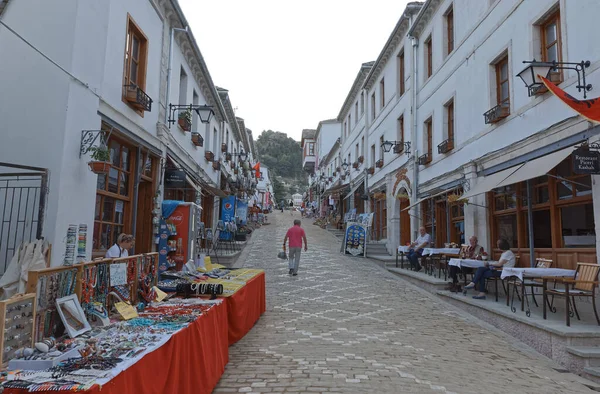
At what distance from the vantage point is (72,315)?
326cm

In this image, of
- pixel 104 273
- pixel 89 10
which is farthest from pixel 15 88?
pixel 104 273

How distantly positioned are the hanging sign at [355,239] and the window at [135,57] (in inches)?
416

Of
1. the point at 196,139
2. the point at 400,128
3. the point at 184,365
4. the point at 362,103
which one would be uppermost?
the point at 362,103

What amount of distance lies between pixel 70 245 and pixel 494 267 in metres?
7.23

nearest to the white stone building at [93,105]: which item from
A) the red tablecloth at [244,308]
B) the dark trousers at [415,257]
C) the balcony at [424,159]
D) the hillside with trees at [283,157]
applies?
the red tablecloth at [244,308]

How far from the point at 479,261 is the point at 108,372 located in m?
7.38

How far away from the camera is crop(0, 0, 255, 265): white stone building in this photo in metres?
5.82

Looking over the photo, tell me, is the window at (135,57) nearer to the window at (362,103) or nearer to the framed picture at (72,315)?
the framed picture at (72,315)

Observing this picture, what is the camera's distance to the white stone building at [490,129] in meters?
7.14

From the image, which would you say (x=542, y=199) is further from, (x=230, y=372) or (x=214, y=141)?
(x=214, y=141)

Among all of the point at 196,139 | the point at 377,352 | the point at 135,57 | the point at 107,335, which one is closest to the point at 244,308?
the point at 377,352

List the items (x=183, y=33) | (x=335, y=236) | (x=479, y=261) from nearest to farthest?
(x=479, y=261), (x=183, y=33), (x=335, y=236)

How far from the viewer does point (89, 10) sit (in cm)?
640

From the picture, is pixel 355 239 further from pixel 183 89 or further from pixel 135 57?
pixel 135 57
